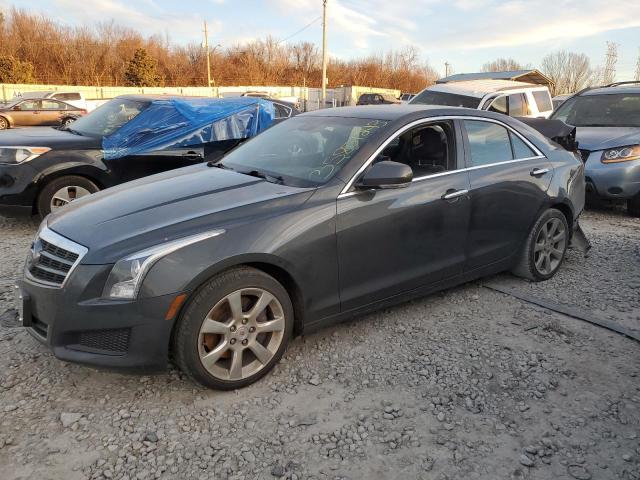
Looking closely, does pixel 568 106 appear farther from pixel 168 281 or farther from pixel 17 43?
pixel 17 43

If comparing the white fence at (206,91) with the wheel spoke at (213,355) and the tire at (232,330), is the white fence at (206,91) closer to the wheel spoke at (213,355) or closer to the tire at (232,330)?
the tire at (232,330)

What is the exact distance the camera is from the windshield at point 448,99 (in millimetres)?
9164

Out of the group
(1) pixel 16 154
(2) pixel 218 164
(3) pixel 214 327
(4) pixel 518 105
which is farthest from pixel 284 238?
(4) pixel 518 105

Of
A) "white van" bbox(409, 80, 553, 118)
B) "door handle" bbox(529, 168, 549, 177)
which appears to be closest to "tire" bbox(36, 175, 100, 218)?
"door handle" bbox(529, 168, 549, 177)

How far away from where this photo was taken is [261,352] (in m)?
2.95

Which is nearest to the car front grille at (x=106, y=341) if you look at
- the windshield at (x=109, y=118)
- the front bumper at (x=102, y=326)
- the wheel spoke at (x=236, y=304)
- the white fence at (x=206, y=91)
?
the front bumper at (x=102, y=326)

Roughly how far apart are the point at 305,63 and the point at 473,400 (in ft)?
229

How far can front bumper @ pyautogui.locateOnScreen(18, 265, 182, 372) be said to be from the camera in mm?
2562

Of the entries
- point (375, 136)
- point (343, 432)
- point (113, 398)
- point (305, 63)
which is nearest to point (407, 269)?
point (375, 136)

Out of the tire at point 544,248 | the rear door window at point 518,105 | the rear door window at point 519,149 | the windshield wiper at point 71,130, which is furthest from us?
the rear door window at point 518,105

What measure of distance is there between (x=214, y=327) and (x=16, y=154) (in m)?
4.41

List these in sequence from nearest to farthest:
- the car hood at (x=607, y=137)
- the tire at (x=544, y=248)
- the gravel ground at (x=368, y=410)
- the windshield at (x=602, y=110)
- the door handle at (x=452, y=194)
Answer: the gravel ground at (x=368, y=410), the door handle at (x=452, y=194), the tire at (x=544, y=248), the car hood at (x=607, y=137), the windshield at (x=602, y=110)

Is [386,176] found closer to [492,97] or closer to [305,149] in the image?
[305,149]

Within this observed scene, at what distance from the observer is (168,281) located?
2.58 m
